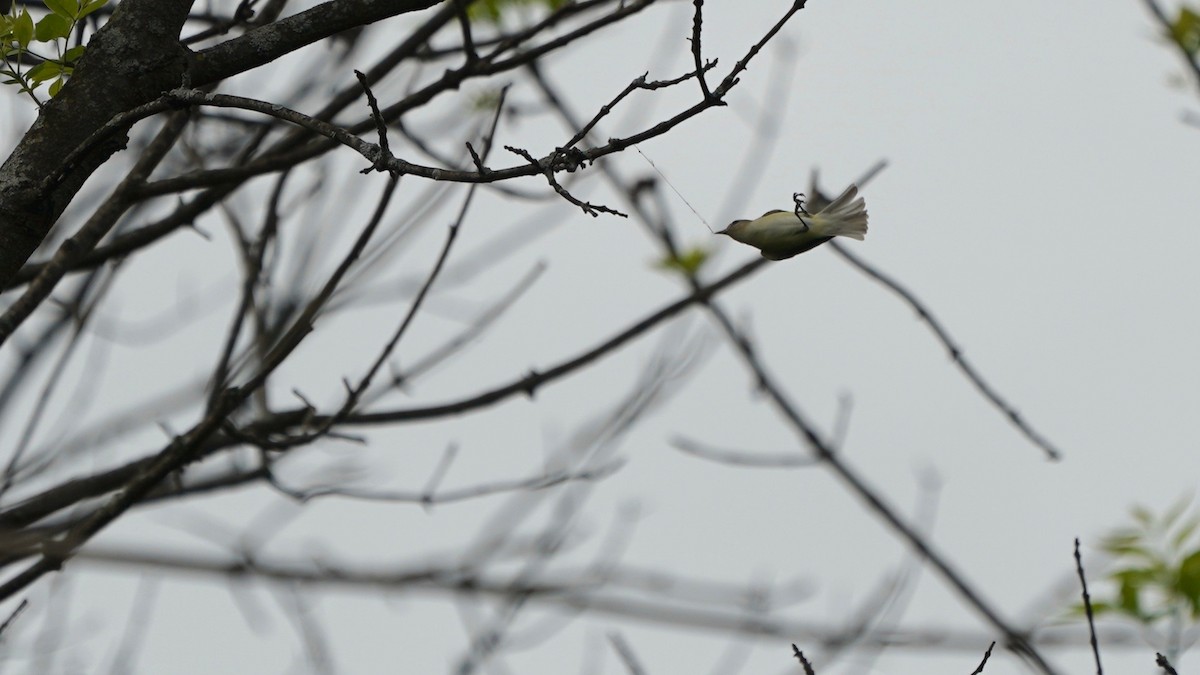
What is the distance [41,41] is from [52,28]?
0.14 ft

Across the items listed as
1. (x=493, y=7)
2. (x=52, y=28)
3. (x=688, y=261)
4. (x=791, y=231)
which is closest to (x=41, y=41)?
(x=52, y=28)

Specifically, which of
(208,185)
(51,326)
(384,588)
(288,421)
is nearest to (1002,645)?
(384,588)

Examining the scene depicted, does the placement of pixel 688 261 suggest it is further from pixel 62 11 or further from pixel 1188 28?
pixel 62 11

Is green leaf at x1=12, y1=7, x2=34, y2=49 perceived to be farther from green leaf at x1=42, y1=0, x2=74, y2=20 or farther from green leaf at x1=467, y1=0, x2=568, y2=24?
green leaf at x1=467, y1=0, x2=568, y2=24

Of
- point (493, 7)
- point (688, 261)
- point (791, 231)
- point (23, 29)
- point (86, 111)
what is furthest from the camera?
point (688, 261)

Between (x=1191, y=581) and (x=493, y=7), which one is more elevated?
(x=493, y=7)

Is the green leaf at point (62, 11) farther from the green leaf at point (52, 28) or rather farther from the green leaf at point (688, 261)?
the green leaf at point (688, 261)

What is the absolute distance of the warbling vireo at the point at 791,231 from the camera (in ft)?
5.88

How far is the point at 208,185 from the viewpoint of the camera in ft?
9.96

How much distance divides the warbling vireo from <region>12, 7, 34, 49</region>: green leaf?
1.18 meters

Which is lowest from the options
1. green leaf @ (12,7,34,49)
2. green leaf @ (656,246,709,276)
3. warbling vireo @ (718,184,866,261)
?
warbling vireo @ (718,184,866,261)

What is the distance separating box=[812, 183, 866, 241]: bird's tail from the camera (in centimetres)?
180

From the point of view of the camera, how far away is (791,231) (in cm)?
179

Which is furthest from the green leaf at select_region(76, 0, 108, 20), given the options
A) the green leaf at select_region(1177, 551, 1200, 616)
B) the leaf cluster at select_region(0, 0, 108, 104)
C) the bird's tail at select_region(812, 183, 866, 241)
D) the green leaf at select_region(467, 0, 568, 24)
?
the green leaf at select_region(1177, 551, 1200, 616)
